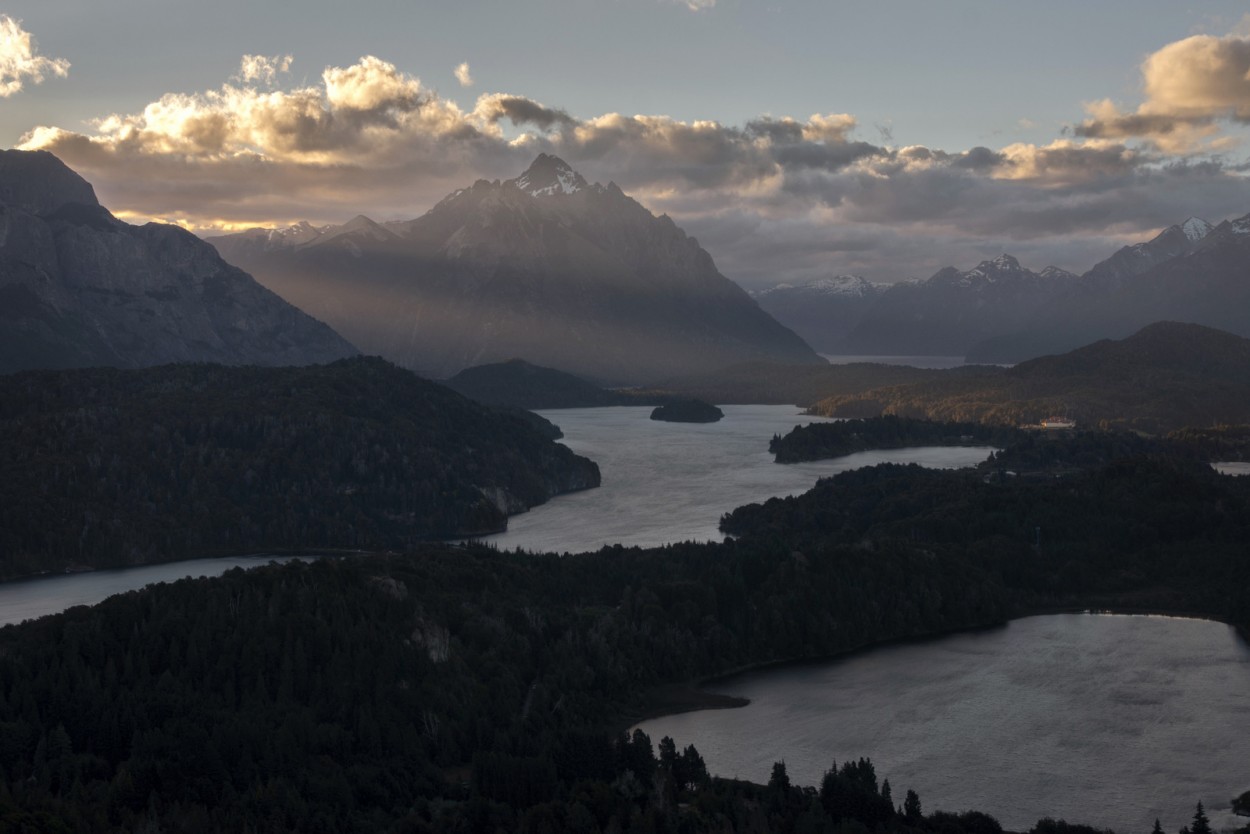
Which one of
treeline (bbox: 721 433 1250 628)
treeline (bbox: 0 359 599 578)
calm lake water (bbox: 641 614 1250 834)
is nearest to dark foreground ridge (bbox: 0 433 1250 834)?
treeline (bbox: 721 433 1250 628)

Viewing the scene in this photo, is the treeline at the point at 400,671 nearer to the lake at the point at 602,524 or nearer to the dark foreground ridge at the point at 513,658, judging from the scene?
the dark foreground ridge at the point at 513,658

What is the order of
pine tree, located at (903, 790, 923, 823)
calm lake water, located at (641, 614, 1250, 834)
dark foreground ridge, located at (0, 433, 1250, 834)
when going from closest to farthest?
1. pine tree, located at (903, 790, 923, 823)
2. dark foreground ridge, located at (0, 433, 1250, 834)
3. calm lake water, located at (641, 614, 1250, 834)

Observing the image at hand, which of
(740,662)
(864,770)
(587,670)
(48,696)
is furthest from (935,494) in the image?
(48,696)

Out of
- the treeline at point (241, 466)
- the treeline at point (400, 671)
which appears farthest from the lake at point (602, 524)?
the treeline at point (400, 671)

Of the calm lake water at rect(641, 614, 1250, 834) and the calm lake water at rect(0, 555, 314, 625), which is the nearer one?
the calm lake water at rect(641, 614, 1250, 834)

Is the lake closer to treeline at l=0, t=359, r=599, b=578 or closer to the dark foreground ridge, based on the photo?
treeline at l=0, t=359, r=599, b=578

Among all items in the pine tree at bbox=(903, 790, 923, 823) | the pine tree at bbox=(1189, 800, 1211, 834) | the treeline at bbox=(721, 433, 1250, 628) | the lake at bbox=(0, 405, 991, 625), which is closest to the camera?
the pine tree at bbox=(1189, 800, 1211, 834)

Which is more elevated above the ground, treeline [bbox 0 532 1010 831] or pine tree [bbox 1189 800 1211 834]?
treeline [bbox 0 532 1010 831]
